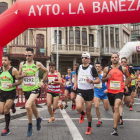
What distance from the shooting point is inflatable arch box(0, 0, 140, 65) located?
6980 millimetres

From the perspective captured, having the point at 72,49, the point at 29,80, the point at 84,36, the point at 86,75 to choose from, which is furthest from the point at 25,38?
the point at 86,75

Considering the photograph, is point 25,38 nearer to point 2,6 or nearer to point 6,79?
point 2,6

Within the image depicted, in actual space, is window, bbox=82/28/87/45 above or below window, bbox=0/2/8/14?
below

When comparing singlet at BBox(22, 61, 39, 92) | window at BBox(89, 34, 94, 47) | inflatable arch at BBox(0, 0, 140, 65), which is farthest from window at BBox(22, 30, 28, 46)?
singlet at BBox(22, 61, 39, 92)

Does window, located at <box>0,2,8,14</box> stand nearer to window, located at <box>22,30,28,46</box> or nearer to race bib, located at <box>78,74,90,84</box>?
window, located at <box>22,30,28,46</box>

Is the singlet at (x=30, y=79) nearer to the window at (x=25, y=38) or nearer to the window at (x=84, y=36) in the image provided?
the window at (x=25, y=38)

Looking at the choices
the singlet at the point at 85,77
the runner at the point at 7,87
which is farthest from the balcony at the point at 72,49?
the singlet at the point at 85,77

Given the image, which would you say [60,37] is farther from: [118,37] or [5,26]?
[5,26]

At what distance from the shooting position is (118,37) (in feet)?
113

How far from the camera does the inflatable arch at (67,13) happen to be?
6980mm

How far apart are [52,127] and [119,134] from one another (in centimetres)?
197

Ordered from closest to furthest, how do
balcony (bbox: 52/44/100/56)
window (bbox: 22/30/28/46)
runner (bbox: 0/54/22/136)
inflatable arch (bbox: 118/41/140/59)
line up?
1. runner (bbox: 0/54/22/136)
2. inflatable arch (bbox: 118/41/140/59)
3. window (bbox: 22/30/28/46)
4. balcony (bbox: 52/44/100/56)

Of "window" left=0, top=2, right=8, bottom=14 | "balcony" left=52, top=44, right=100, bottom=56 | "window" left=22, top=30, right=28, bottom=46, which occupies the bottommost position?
"balcony" left=52, top=44, right=100, bottom=56

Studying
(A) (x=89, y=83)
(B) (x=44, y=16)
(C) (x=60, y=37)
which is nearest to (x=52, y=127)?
(A) (x=89, y=83)
